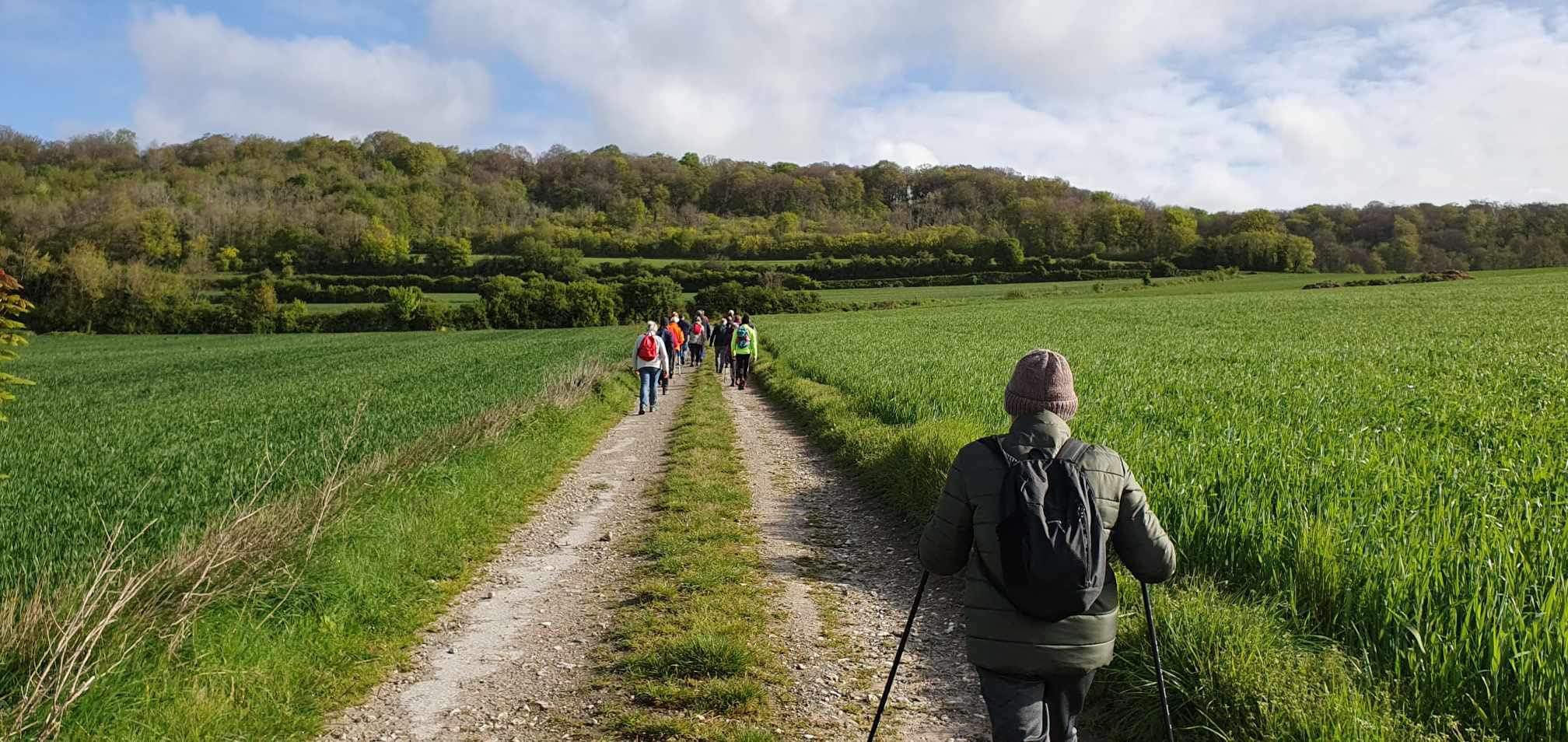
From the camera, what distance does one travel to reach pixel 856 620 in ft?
18.1

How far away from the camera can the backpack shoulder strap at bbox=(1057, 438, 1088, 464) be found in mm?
2709

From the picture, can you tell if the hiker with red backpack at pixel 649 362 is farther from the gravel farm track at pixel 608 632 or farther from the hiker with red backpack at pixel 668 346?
the gravel farm track at pixel 608 632

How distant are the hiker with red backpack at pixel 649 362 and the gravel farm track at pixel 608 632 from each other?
6.63 meters

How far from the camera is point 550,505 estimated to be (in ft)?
28.9

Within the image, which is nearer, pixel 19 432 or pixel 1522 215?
pixel 19 432

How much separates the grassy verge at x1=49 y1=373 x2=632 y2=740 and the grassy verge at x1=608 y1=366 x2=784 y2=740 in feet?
4.80

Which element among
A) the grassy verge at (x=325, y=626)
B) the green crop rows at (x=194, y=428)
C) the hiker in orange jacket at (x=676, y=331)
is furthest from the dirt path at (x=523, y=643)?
the hiker in orange jacket at (x=676, y=331)

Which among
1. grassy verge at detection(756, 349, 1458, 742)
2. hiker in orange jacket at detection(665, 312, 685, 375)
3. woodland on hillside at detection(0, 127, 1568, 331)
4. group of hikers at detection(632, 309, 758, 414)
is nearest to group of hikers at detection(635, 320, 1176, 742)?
grassy verge at detection(756, 349, 1458, 742)

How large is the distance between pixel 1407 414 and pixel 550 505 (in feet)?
31.3

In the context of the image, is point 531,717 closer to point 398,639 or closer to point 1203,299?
point 398,639

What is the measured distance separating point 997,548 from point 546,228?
103 metres

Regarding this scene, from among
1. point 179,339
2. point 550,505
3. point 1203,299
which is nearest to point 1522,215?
point 1203,299

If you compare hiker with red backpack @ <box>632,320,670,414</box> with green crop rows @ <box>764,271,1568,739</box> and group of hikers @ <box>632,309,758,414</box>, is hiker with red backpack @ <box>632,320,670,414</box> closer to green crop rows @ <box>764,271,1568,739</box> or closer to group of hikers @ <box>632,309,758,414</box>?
group of hikers @ <box>632,309,758,414</box>

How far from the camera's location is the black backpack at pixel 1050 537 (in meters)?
2.56
